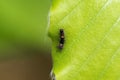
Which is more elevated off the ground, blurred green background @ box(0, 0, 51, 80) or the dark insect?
blurred green background @ box(0, 0, 51, 80)

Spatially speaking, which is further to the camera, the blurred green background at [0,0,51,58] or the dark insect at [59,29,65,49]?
the blurred green background at [0,0,51,58]

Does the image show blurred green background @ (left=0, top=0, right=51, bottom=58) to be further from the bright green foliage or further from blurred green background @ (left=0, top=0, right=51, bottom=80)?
the bright green foliage

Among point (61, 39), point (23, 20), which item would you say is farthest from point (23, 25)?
point (61, 39)

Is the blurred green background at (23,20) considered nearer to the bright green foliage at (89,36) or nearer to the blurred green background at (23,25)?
the blurred green background at (23,25)

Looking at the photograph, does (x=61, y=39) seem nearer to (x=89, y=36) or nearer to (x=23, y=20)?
(x=89, y=36)

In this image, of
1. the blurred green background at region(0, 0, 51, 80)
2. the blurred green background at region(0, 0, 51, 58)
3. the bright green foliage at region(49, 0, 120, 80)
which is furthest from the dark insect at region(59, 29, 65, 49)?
the blurred green background at region(0, 0, 51, 58)

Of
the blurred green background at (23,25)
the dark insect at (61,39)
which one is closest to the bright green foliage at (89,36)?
the dark insect at (61,39)

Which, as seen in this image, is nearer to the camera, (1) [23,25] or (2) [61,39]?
(2) [61,39]

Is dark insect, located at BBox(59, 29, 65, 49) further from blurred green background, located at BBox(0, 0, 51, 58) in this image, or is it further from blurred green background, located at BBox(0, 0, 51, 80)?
blurred green background, located at BBox(0, 0, 51, 58)
